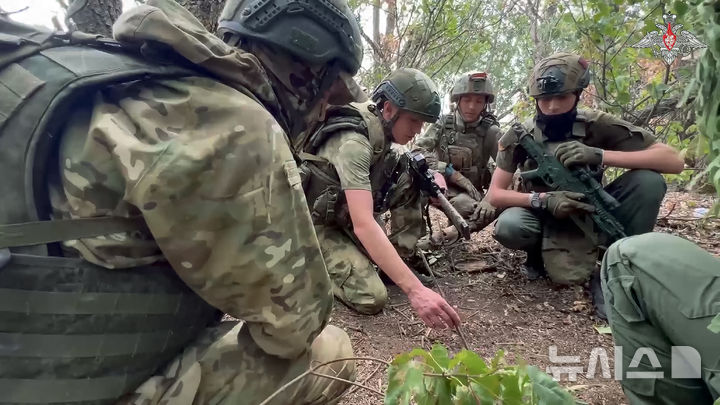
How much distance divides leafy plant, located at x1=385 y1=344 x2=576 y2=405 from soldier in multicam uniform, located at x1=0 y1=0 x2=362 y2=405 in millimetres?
344

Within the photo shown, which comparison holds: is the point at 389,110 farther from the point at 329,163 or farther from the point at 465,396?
the point at 465,396

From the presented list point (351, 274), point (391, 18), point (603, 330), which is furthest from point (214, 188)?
point (391, 18)

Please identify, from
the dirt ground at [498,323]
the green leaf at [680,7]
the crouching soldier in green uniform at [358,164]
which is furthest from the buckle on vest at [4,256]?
the green leaf at [680,7]

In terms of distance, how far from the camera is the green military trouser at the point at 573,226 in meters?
3.67

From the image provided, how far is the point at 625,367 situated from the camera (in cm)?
193

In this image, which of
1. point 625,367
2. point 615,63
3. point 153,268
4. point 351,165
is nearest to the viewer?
point 153,268

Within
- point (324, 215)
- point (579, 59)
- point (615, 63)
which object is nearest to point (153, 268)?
point (324, 215)

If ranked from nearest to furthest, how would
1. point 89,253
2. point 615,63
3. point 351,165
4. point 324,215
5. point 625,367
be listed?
point 89,253 < point 625,367 < point 351,165 < point 324,215 < point 615,63

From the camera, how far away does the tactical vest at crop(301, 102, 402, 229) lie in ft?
11.4

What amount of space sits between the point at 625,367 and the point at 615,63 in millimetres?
3887

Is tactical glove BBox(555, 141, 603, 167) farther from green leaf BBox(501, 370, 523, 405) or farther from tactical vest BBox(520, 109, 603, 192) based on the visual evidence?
green leaf BBox(501, 370, 523, 405)

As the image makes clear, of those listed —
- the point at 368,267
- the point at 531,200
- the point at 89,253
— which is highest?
the point at 89,253

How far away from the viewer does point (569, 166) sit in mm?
3758

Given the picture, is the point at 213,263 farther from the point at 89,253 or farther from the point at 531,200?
the point at 531,200
